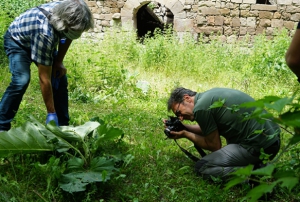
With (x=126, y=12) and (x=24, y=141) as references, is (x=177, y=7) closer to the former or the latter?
(x=126, y=12)

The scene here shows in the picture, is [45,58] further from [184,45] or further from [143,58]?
[184,45]

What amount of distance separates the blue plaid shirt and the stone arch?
6849 mm

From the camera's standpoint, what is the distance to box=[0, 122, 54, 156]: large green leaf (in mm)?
2977

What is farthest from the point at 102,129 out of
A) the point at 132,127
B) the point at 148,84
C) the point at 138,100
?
the point at 148,84

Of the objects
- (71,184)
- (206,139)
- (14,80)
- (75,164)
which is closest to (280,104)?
(71,184)

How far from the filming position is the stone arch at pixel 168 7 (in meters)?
10.4

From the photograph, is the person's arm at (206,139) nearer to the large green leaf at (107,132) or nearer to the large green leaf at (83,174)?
the large green leaf at (107,132)

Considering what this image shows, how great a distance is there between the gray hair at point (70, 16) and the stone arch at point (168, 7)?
7012mm

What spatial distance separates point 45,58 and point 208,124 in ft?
5.01

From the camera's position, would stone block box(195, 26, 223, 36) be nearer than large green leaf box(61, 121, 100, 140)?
No

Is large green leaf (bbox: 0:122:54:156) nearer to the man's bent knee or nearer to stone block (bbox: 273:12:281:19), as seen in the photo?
the man's bent knee

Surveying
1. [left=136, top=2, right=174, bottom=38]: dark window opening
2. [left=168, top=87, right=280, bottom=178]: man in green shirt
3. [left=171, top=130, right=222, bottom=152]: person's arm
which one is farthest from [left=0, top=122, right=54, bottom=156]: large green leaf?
[left=136, top=2, right=174, bottom=38]: dark window opening

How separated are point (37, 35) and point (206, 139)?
5.74 ft

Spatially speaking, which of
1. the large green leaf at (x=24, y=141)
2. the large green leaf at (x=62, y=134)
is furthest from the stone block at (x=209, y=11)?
the large green leaf at (x=24, y=141)
